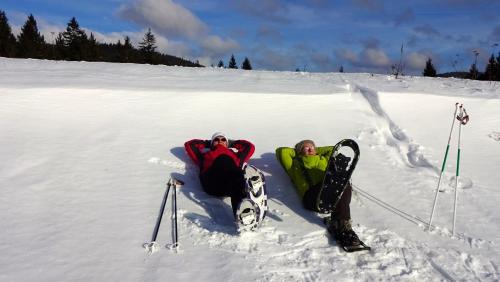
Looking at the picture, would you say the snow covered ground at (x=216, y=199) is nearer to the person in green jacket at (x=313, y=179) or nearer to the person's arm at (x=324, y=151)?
the person in green jacket at (x=313, y=179)

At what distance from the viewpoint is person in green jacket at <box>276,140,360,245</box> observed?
4.74 metres

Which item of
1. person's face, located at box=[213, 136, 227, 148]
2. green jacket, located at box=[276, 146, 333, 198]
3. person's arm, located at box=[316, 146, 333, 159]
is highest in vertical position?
person's face, located at box=[213, 136, 227, 148]

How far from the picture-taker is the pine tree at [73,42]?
51969mm

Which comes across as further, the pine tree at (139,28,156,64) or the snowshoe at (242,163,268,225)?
the pine tree at (139,28,156,64)

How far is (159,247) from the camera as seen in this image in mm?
4379

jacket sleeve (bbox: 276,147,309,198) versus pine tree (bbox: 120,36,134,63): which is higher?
pine tree (bbox: 120,36,134,63)

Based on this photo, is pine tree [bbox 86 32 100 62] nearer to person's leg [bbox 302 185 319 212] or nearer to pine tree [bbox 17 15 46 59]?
pine tree [bbox 17 15 46 59]

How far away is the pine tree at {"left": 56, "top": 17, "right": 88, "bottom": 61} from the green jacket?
51.4 metres

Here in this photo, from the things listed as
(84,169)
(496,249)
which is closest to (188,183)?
(84,169)

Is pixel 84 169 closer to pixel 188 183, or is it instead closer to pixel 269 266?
pixel 188 183

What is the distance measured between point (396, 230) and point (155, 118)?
200 inches

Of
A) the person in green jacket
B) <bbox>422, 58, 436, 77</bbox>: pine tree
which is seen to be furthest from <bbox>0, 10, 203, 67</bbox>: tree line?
the person in green jacket

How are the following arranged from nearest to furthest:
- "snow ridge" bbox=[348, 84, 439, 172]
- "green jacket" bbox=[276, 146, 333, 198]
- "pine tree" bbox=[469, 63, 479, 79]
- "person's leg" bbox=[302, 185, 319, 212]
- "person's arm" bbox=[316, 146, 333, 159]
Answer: "person's leg" bbox=[302, 185, 319, 212] < "green jacket" bbox=[276, 146, 333, 198] < "person's arm" bbox=[316, 146, 333, 159] < "snow ridge" bbox=[348, 84, 439, 172] < "pine tree" bbox=[469, 63, 479, 79]

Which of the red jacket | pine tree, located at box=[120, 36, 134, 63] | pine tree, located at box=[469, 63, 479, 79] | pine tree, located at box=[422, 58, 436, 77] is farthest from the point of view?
pine tree, located at box=[120, 36, 134, 63]
